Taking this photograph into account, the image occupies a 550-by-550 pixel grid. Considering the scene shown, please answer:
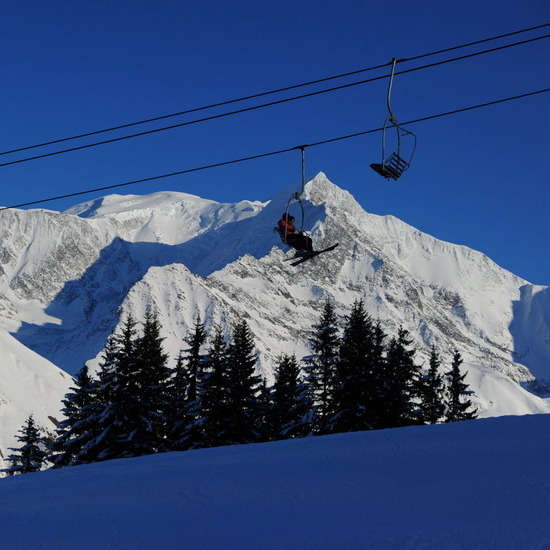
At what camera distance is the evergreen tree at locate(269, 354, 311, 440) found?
29.9 metres

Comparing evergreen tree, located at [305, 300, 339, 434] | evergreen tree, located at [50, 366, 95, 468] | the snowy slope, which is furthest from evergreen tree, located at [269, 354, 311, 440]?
the snowy slope

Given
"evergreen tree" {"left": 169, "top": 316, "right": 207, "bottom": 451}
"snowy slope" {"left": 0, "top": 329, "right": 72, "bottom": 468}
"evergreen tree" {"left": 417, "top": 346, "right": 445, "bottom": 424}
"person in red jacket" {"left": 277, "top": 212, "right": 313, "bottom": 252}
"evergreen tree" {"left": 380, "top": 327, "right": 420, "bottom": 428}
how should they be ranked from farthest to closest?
"snowy slope" {"left": 0, "top": 329, "right": 72, "bottom": 468}
"evergreen tree" {"left": 417, "top": 346, "right": 445, "bottom": 424}
"evergreen tree" {"left": 169, "top": 316, "right": 207, "bottom": 451}
"evergreen tree" {"left": 380, "top": 327, "right": 420, "bottom": 428}
"person in red jacket" {"left": 277, "top": 212, "right": 313, "bottom": 252}

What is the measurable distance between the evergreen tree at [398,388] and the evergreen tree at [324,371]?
2299 millimetres

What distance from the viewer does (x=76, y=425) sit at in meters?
28.0

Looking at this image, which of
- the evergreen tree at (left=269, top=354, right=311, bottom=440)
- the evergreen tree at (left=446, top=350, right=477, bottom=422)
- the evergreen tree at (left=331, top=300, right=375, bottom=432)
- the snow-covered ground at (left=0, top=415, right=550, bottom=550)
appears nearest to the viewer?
the snow-covered ground at (left=0, top=415, right=550, bottom=550)

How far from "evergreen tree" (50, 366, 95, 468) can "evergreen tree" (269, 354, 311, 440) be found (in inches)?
331

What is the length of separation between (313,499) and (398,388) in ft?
65.6

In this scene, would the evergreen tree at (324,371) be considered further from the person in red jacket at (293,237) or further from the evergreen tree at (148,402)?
the person in red jacket at (293,237)

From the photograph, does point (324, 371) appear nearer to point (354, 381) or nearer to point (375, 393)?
point (354, 381)

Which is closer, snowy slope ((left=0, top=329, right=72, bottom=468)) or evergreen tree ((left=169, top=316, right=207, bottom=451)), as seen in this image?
evergreen tree ((left=169, top=316, right=207, bottom=451))

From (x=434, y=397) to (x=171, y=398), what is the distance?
44.1 feet

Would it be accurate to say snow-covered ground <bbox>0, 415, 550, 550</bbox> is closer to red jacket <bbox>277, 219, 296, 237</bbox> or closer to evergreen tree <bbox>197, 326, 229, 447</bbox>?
red jacket <bbox>277, 219, 296, 237</bbox>

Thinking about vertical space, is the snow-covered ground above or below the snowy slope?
below

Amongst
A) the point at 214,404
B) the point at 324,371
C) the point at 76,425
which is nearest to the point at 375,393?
the point at 324,371
